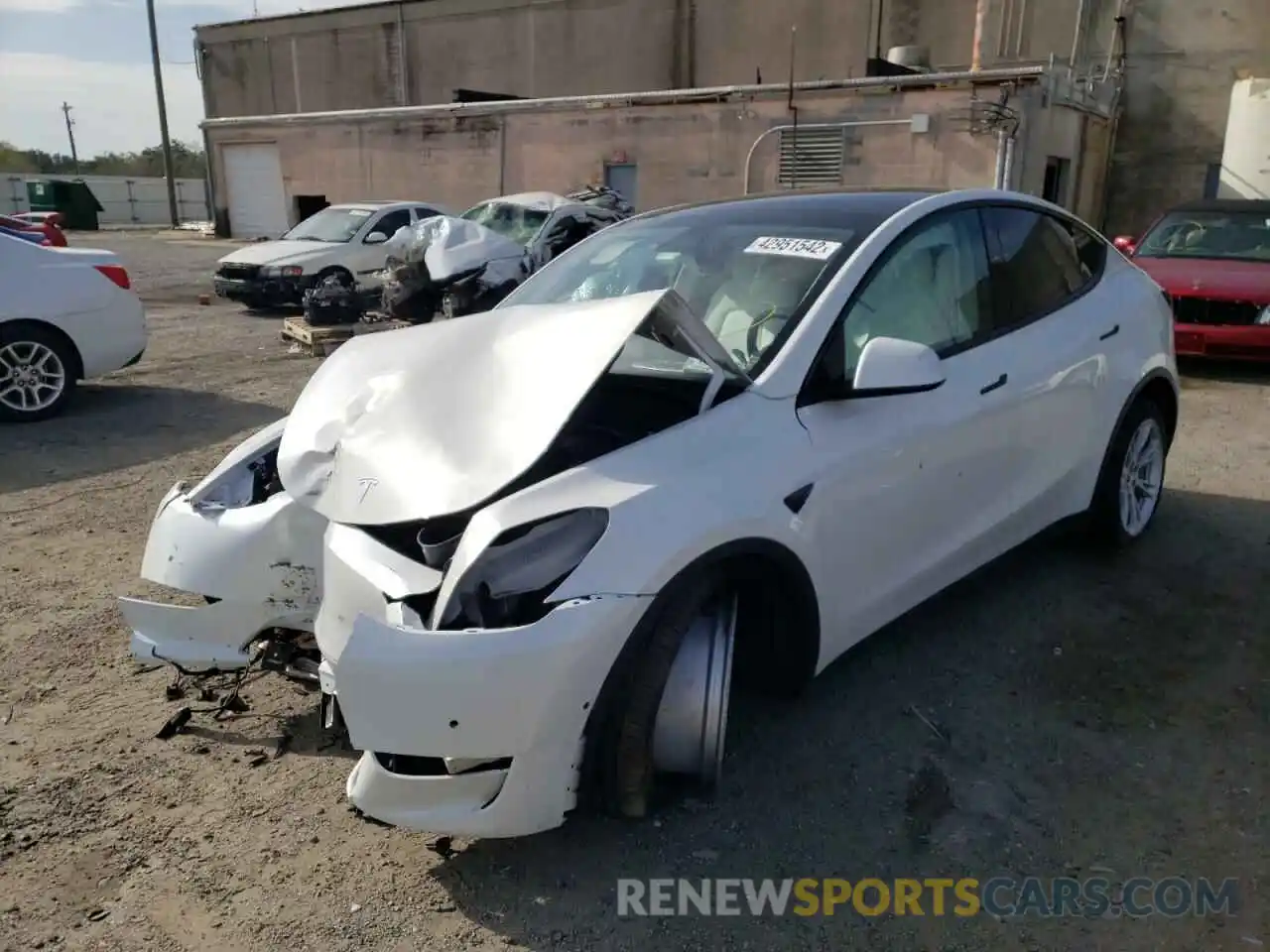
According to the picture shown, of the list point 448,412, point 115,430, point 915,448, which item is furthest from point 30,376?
point 915,448

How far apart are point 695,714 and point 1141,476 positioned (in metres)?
3.05

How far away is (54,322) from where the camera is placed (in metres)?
7.28

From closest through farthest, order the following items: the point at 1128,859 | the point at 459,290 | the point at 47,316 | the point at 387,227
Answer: the point at 1128,859, the point at 47,316, the point at 459,290, the point at 387,227

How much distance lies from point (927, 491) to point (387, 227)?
12.6 meters

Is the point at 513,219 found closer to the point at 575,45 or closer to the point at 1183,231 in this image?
the point at 1183,231

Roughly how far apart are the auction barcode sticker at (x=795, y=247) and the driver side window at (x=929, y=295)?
167 millimetres

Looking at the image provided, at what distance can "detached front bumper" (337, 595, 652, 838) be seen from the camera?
214 cm

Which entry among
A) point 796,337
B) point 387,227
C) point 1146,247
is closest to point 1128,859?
point 796,337

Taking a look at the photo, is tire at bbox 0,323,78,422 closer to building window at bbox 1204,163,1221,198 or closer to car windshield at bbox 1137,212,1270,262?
car windshield at bbox 1137,212,1270,262

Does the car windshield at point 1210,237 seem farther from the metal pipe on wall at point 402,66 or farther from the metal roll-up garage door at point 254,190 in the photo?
the metal pipe on wall at point 402,66

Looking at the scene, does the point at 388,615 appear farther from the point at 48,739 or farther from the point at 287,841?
the point at 48,739

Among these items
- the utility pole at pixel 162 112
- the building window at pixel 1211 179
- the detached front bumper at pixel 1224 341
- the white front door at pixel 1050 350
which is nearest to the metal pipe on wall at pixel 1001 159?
the building window at pixel 1211 179

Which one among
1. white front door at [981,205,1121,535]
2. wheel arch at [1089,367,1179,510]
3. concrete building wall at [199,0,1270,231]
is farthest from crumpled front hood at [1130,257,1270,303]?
concrete building wall at [199,0,1270,231]

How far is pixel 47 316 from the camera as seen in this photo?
7.24 m
